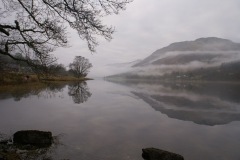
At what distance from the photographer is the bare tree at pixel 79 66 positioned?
14488 cm

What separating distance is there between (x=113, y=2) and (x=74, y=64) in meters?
136

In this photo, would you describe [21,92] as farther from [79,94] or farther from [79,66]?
[79,66]

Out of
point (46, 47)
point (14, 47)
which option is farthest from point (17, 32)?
point (46, 47)

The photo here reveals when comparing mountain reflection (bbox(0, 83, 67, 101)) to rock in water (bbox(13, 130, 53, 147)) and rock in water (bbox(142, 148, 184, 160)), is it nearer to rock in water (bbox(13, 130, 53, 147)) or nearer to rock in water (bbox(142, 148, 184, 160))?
rock in water (bbox(13, 130, 53, 147))

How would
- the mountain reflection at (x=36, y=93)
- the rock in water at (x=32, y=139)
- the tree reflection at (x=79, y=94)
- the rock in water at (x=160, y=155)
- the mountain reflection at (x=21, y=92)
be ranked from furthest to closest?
the tree reflection at (x=79, y=94) < the mountain reflection at (x=36, y=93) < the mountain reflection at (x=21, y=92) < the rock in water at (x=32, y=139) < the rock in water at (x=160, y=155)

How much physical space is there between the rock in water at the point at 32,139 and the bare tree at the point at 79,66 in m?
130

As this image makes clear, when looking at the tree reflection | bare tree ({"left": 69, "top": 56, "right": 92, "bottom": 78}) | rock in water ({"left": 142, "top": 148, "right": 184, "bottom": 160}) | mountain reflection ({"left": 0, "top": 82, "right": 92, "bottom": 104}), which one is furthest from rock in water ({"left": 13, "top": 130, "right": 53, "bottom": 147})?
bare tree ({"left": 69, "top": 56, "right": 92, "bottom": 78})

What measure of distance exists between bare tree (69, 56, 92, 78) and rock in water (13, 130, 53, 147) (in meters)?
130

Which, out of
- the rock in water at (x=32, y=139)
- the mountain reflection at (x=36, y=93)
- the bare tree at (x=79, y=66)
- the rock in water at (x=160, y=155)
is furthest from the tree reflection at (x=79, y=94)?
the bare tree at (x=79, y=66)

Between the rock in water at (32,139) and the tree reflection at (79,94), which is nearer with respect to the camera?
the rock in water at (32,139)

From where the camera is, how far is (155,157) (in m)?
13.2

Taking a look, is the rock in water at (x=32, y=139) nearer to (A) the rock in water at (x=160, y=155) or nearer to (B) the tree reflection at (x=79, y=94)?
(A) the rock in water at (x=160, y=155)

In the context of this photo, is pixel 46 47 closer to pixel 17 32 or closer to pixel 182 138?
pixel 17 32

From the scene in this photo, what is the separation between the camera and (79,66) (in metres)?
146
